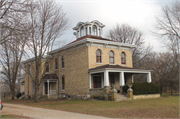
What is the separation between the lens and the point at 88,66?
24375mm

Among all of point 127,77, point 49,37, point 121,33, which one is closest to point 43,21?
point 49,37

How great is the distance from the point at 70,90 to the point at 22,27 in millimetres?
16952

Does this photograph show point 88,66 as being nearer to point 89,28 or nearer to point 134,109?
point 89,28

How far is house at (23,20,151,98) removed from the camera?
24270 mm

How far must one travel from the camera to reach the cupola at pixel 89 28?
3000cm

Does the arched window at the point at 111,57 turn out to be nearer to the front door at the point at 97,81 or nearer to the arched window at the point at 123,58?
the arched window at the point at 123,58

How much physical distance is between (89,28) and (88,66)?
824 centimetres

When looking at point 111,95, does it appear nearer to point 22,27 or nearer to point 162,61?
point 22,27

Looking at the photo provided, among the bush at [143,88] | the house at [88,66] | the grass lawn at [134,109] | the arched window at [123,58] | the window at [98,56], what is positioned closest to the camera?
the grass lawn at [134,109]

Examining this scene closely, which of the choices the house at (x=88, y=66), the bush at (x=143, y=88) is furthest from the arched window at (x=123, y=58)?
the bush at (x=143, y=88)

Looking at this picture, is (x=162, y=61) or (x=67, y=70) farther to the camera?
(x=162, y=61)

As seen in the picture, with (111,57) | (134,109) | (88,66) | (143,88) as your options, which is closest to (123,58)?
(111,57)

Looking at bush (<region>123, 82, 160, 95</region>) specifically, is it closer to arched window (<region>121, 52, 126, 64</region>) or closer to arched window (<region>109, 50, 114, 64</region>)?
arched window (<region>109, 50, 114, 64</region>)

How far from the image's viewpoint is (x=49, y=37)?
2398cm
